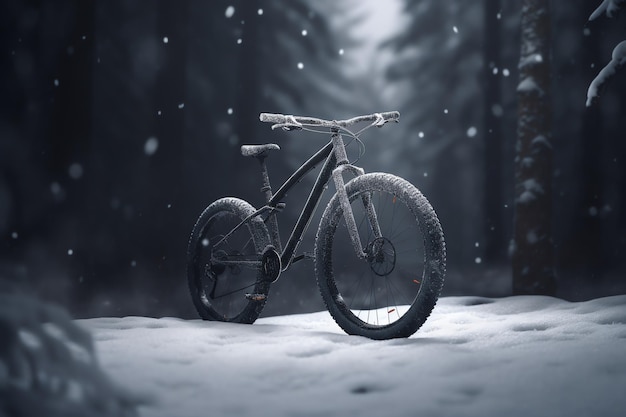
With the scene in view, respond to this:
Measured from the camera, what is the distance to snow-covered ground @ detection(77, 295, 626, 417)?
1.72m

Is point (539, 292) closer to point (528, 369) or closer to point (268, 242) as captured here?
point (268, 242)

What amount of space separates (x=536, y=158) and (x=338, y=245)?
170 cm

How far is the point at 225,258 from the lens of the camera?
383 centimetres

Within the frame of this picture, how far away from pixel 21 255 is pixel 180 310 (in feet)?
3.78

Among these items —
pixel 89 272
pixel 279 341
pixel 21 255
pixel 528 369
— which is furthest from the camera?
pixel 89 272

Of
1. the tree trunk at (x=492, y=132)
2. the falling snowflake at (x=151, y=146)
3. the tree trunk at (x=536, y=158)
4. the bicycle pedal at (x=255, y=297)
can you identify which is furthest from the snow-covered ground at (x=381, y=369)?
the tree trunk at (x=492, y=132)

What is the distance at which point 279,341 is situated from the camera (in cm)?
280

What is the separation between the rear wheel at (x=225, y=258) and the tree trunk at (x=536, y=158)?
6.85ft

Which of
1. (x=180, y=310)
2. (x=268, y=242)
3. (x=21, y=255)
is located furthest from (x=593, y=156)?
(x=21, y=255)

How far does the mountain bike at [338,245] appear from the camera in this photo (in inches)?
110

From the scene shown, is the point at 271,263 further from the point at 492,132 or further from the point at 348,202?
the point at 492,132

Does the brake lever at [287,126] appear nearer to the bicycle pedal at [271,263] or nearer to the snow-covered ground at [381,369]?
the bicycle pedal at [271,263]

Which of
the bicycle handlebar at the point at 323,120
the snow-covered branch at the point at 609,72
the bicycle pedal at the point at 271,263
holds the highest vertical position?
the snow-covered branch at the point at 609,72

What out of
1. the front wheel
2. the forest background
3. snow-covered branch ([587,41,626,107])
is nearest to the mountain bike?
the front wheel
